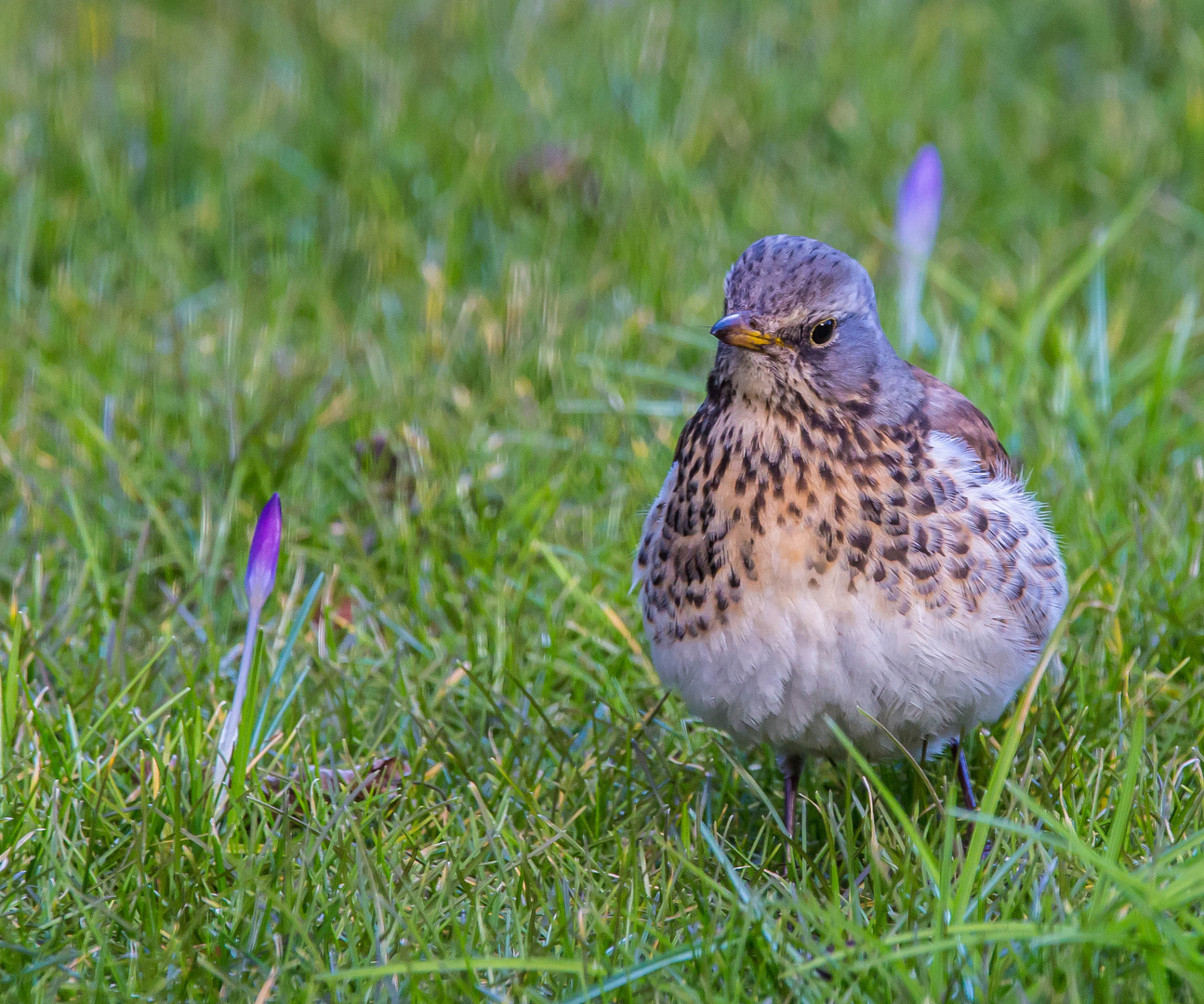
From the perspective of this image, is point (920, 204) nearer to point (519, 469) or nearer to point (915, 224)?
point (915, 224)

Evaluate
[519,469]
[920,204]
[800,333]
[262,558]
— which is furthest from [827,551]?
[920,204]

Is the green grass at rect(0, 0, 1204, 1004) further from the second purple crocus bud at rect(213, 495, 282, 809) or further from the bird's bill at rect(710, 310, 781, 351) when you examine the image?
the bird's bill at rect(710, 310, 781, 351)

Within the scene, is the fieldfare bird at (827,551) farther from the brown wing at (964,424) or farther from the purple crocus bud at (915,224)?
the purple crocus bud at (915,224)

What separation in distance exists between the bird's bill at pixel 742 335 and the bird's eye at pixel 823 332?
100 millimetres

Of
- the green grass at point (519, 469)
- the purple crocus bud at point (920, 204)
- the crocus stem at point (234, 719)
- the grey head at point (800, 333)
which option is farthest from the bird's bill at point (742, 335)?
the purple crocus bud at point (920, 204)

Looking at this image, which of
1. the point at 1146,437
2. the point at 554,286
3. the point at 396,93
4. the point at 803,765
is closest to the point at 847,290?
the point at 803,765

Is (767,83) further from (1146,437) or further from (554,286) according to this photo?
(1146,437)

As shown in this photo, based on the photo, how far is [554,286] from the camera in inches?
233

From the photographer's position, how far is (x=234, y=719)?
3.42m

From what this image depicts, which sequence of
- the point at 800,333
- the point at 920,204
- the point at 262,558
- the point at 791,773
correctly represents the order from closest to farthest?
1. the point at 262,558
2. the point at 800,333
3. the point at 791,773
4. the point at 920,204

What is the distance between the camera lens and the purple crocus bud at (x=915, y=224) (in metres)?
4.86

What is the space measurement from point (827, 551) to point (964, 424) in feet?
2.09

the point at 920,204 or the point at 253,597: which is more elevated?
the point at 920,204

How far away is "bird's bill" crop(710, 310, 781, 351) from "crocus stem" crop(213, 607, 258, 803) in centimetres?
110
